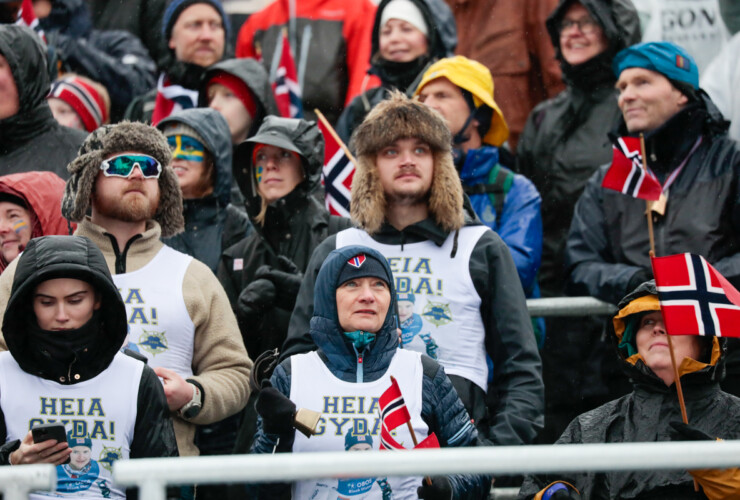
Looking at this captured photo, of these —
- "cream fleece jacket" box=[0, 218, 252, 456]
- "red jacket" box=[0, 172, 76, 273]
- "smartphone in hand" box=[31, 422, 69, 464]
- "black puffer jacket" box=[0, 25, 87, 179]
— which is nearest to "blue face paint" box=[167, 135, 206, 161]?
"black puffer jacket" box=[0, 25, 87, 179]

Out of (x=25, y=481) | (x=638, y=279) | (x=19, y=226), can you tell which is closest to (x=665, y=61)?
(x=638, y=279)

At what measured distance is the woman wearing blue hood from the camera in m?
4.90

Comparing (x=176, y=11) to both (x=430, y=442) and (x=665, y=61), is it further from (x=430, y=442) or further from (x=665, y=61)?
(x=430, y=442)

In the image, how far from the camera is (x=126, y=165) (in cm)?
597

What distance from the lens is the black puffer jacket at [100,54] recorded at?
909cm

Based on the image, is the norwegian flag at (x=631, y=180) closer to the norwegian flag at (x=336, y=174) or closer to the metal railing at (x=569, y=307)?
the metal railing at (x=569, y=307)

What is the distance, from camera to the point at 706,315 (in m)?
5.14

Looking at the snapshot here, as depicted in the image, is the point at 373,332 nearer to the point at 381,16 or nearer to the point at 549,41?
the point at 381,16

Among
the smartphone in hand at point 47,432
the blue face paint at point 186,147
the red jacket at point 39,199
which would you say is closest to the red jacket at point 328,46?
the blue face paint at point 186,147

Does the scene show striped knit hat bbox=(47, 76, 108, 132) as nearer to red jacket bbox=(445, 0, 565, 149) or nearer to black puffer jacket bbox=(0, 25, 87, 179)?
black puffer jacket bbox=(0, 25, 87, 179)

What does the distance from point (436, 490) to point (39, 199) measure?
2749mm

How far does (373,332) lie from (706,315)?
4.58 feet

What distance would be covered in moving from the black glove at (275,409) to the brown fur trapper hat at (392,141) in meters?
1.31

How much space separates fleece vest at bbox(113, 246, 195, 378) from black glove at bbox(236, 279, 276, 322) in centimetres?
51
